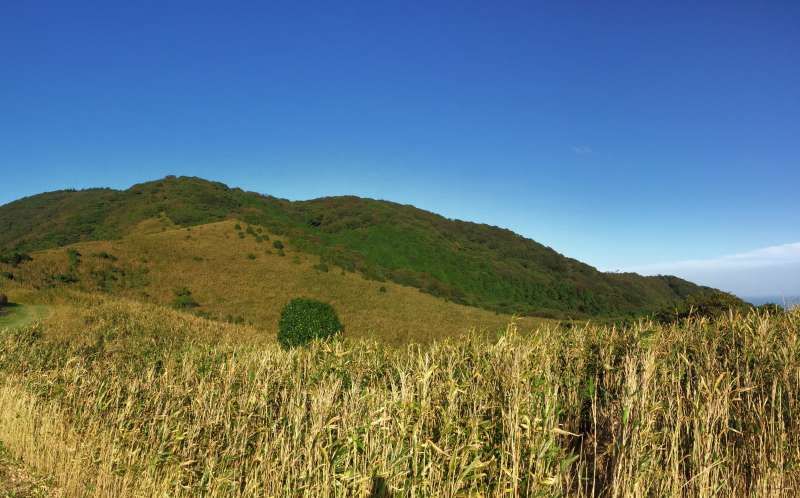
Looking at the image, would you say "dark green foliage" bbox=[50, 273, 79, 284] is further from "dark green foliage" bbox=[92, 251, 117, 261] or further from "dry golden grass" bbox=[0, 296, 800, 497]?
"dry golden grass" bbox=[0, 296, 800, 497]

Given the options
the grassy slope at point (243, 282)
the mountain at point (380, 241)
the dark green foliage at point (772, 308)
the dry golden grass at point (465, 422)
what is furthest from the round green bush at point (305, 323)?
the mountain at point (380, 241)

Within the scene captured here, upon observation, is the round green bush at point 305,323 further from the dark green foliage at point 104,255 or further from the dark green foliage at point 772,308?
the dark green foliage at point 104,255

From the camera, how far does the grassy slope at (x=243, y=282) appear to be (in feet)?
111

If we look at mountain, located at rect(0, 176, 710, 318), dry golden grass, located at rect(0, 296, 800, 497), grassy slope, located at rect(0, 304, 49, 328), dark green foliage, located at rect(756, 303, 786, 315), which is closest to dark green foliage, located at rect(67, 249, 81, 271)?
grassy slope, located at rect(0, 304, 49, 328)

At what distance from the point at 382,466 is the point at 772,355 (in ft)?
13.2

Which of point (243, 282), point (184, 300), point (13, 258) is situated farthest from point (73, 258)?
point (243, 282)

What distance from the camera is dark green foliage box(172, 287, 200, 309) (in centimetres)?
3381

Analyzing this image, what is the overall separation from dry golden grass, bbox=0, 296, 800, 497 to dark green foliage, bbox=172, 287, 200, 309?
2820 cm

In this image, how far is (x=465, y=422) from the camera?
3496 mm

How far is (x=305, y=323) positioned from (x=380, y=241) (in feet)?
215

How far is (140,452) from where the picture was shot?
5691 millimetres

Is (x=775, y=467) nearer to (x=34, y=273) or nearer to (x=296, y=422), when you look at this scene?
(x=296, y=422)

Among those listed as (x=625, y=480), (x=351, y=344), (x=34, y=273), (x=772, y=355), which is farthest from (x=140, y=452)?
(x=34, y=273)

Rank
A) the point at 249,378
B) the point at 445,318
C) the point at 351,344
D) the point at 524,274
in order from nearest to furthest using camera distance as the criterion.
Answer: the point at 249,378, the point at 351,344, the point at 445,318, the point at 524,274
